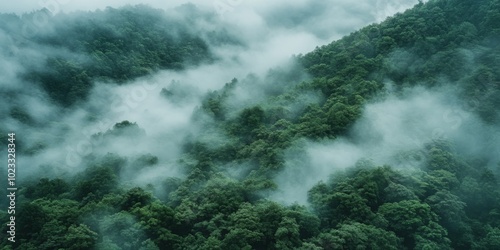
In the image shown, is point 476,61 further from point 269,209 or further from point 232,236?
point 232,236

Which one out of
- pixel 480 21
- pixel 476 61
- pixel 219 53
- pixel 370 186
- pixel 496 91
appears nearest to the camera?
pixel 370 186

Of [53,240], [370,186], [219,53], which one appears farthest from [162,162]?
[219,53]

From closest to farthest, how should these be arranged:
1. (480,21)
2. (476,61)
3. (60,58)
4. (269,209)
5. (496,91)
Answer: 1. (269,209)
2. (496,91)
3. (476,61)
4. (480,21)
5. (60,58)

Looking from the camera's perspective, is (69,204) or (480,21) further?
(480,21)

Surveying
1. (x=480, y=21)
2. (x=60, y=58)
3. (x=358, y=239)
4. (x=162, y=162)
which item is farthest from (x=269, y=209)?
(x=60, y=58)

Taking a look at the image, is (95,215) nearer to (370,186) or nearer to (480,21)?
(370,186)

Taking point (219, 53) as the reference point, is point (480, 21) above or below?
below

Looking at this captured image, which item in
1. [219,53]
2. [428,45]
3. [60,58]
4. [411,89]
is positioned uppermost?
[219,53]
